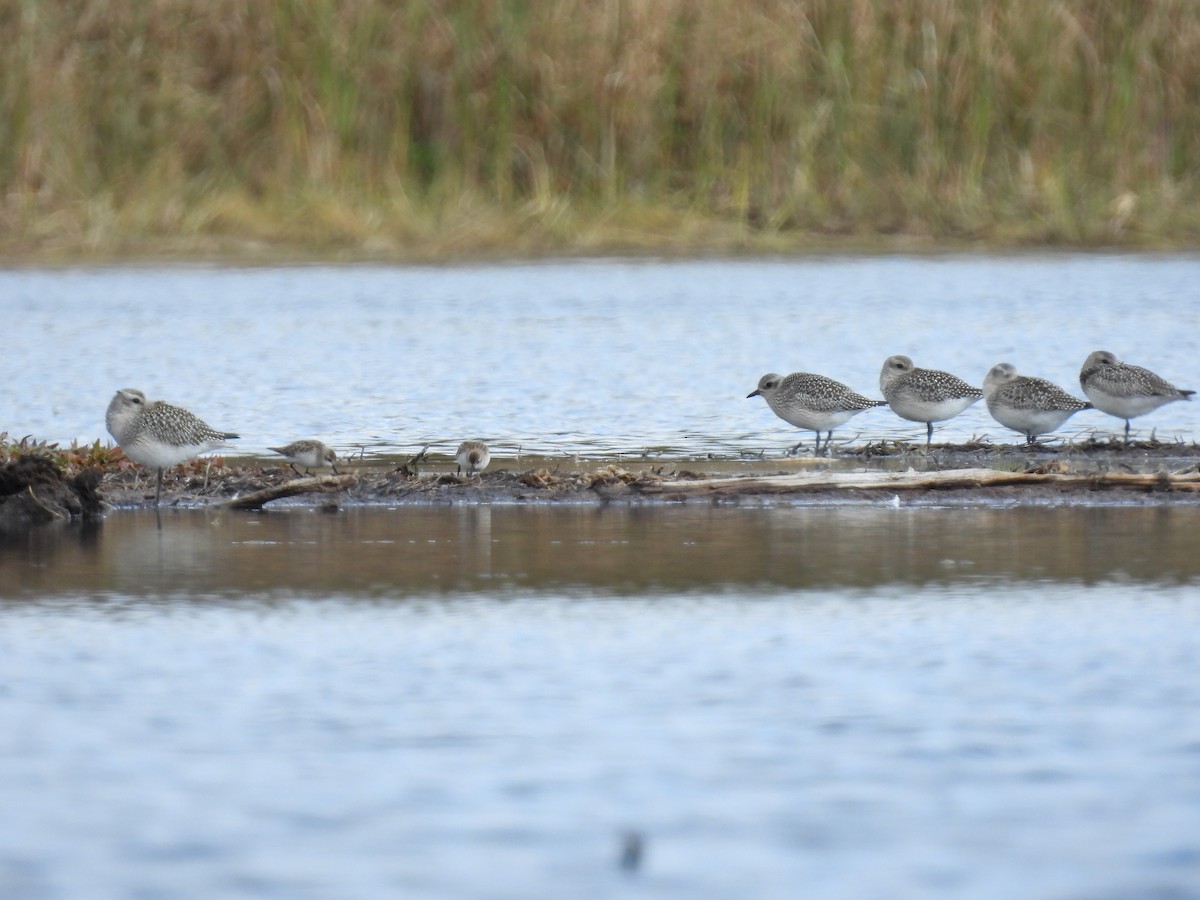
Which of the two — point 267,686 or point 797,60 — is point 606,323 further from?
point 267,686

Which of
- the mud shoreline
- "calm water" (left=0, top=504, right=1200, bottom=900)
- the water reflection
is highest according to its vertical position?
the mud shoreline

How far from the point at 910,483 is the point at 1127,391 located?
8.59 feet

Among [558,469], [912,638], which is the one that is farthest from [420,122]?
[912,638]

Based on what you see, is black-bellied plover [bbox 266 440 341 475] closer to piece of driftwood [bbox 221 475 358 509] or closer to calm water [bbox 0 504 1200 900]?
piece of driftwood [bbox 221 475 358 509]

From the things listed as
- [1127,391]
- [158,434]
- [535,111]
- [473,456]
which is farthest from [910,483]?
[535,111]

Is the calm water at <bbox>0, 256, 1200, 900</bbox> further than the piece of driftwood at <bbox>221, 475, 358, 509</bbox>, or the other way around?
the piece of driftwood at <bbox>221, 475, 358, 509</bbox>

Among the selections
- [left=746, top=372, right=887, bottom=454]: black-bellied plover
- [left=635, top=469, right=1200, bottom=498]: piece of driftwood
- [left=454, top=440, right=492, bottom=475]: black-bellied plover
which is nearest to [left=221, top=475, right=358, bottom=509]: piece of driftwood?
[left=454, top=440, right=492, bottom=475]: black-bellied plover

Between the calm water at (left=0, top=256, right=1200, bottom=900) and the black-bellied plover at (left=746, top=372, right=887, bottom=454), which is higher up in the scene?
the black-bellied plover at (left=746, top=372, right=887, bottom=454)

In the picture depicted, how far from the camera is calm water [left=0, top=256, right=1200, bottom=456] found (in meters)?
16.2

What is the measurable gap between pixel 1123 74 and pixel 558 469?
1878cm

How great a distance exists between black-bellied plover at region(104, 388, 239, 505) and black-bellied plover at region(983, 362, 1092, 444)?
15.6 feet

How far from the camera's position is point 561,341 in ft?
71.9

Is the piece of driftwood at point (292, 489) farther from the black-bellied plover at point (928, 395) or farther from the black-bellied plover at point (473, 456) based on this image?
the black-bellied plover at point (928, 395)

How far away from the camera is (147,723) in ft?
23.9
